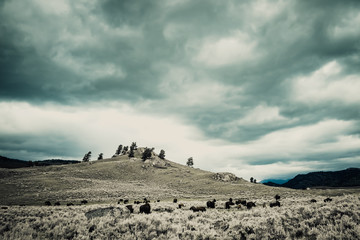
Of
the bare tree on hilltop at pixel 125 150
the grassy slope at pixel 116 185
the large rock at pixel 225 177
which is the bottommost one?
the grassy slope at pixel 116 185

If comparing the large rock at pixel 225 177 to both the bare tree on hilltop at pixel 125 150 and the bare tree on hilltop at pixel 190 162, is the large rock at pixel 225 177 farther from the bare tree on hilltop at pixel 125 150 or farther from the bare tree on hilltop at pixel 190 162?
the bare tree on hilltop at pixel 125 150

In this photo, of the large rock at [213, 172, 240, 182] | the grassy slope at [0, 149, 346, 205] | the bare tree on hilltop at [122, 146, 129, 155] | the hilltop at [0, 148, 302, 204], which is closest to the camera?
the grassy slope at [0, 149, 346, 205]

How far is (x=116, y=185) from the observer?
77.8 m

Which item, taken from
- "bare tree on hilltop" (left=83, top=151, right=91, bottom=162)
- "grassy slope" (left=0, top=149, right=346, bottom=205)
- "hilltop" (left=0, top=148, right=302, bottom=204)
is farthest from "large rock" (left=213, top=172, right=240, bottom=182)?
"bare tree on hilltop" (left=83, top=151, right=91, bottom=162)

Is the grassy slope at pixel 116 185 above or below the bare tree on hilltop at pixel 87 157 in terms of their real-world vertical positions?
below

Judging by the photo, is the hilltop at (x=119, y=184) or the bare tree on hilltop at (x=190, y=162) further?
the bare tree on hilltop at (x=190, y=162)

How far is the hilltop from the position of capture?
174ft

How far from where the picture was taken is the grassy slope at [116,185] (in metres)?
52.0

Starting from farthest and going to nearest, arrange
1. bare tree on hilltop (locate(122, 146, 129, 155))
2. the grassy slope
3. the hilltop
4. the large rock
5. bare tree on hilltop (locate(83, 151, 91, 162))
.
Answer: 1. bare tree on hilltop (locate(122, 146, 129, 155))
2. bare tree on hilltop (locate(83, 151, 91, 162))
3. the large rock
4. the hilltop
5. the grassy slope

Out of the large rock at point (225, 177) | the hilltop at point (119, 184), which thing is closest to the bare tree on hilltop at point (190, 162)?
the hilltop at point (119, 184)

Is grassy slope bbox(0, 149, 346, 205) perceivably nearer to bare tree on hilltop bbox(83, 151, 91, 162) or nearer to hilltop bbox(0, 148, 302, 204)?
hilltop bbox(0, 148, 302, 204)

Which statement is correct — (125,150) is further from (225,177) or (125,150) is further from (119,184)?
(225,177)

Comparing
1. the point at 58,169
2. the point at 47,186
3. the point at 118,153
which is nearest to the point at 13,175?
the point at 58,169

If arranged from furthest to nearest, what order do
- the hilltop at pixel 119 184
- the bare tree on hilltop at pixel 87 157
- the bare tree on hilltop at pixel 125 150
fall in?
the bare tree on hilltop at pixel 125 150, the bare tree on hilltop at pixel 87 157, the hilltop at pixel 119 184
